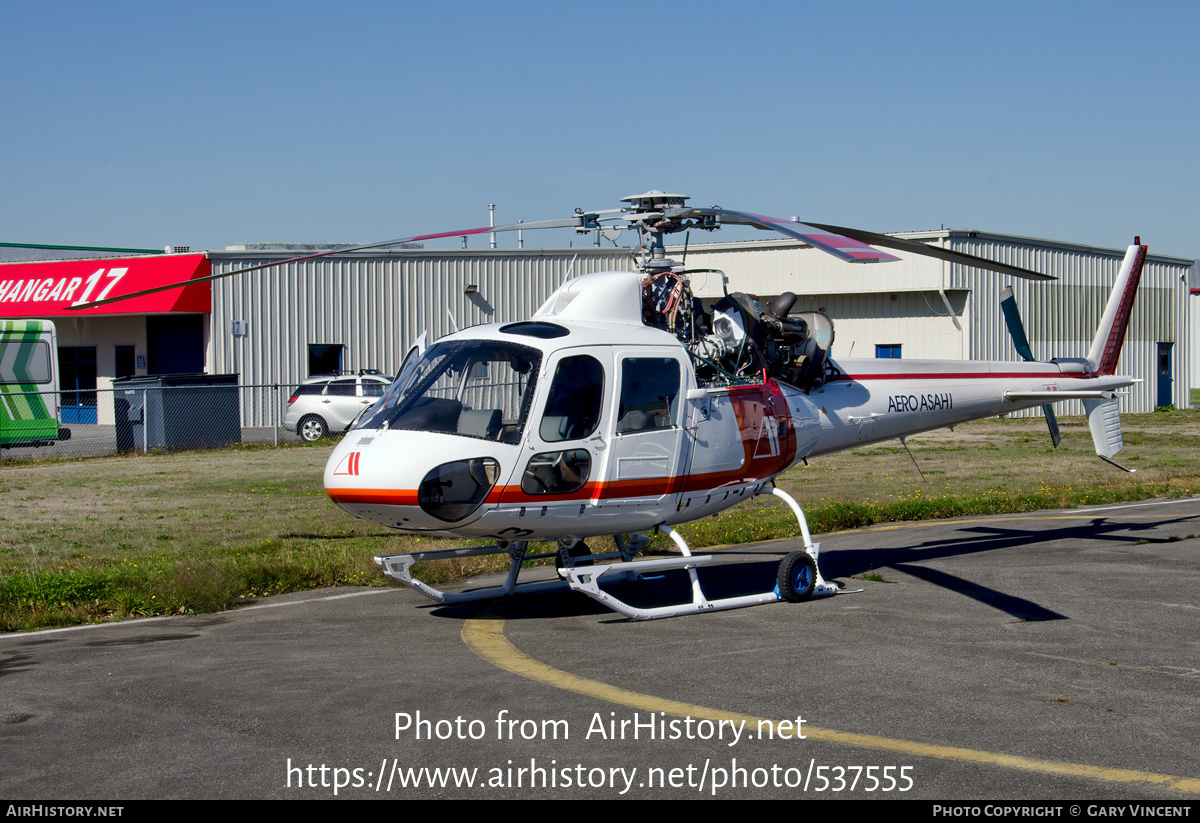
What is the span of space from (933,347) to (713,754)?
1258 inches

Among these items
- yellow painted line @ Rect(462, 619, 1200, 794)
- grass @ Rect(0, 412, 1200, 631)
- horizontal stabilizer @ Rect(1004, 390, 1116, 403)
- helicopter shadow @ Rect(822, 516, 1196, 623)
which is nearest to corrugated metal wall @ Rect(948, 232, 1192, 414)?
grass @ Rect(0, 412, 1200, 631)

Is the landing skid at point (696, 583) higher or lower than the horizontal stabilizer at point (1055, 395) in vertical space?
lower

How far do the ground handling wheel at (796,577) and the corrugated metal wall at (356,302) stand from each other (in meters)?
24.4

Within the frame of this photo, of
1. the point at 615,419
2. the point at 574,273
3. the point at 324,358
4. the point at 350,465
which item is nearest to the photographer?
the point at 350,465

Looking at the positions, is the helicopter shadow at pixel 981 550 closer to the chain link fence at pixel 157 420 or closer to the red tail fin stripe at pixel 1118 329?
the red tail fin stripe at pixel 1118 329

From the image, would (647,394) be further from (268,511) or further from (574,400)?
(268,511)

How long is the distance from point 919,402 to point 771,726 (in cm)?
718

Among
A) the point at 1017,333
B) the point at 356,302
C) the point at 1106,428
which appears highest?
the point at 356,302

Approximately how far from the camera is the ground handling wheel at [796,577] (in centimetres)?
1003

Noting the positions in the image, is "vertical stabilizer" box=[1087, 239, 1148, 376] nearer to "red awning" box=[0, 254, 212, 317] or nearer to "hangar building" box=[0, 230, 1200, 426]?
"hangar building" box=[0, 230, 1200, 426]

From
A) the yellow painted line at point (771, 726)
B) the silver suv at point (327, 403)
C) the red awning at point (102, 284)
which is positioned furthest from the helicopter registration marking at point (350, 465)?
the red awning at point (102, 284)

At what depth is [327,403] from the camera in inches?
1157

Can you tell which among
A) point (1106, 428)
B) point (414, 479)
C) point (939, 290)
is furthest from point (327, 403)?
point (414, 479)

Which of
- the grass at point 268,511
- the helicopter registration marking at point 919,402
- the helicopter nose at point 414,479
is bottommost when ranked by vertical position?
the grass at point 268,511
